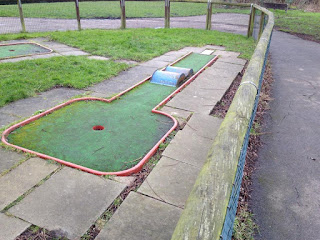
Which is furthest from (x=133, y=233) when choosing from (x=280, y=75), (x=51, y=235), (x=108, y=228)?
(x=280, y=75)

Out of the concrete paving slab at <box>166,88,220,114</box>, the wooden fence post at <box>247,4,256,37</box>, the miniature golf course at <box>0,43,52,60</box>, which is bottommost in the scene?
the concrete paving slab at <box>166,88,220,114</box>

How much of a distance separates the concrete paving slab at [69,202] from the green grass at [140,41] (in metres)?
4.93

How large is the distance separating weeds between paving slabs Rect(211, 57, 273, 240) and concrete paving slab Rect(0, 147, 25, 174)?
87.3 inches

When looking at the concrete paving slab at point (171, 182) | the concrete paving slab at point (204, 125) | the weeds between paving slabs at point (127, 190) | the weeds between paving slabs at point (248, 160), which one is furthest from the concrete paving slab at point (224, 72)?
the concrete paving slab at point (171, 182)

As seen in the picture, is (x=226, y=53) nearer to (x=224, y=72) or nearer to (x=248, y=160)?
(x=224, y=72)

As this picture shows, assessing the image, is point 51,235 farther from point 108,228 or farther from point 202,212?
point 202,212

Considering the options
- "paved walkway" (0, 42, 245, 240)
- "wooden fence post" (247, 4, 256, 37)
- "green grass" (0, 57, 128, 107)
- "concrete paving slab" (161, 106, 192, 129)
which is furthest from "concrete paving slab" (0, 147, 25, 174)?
"wooden fence post" (247, 4, 256, 37)

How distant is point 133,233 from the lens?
6.98ft

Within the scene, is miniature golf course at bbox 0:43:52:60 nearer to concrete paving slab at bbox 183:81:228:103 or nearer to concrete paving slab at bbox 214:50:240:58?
concrete paving slab at bbox 183:81:228:103

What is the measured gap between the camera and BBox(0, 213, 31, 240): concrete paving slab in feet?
6.83

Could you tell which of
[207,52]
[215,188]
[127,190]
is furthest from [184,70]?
[215,188]

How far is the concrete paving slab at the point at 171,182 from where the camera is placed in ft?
8.33

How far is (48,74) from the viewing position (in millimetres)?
5621

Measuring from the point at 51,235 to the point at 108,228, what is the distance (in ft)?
1.35
